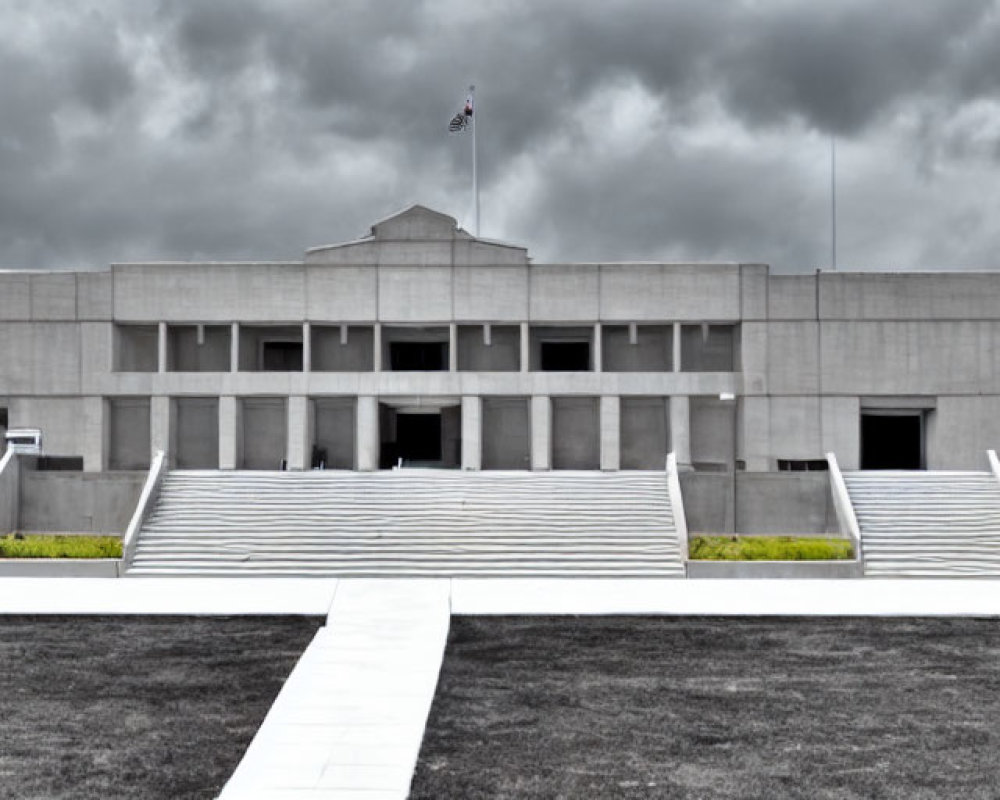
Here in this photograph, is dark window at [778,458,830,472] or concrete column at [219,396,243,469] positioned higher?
concrete column at [219,396,243,469]

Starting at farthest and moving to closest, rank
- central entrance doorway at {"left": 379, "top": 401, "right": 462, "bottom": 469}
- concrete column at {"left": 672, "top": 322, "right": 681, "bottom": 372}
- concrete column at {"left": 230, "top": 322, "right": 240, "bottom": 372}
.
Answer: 1. central entrance doorway at {"left": 379, "top": 401, "right": 462, "bottom": 469}
2. concrete column at {"left": 672, "top": 322, "right": 681, "bottom": 372}
3. concrete column at {"left": 230, "top": 322, "right": 240, "bottom": 372}

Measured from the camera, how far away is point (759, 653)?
1794cm

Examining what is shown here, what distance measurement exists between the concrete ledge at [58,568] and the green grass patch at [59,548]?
89cm

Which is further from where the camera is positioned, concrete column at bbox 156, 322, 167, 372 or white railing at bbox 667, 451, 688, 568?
concrete column at bbox 156, 322, 167, 372

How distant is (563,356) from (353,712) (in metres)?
35.7

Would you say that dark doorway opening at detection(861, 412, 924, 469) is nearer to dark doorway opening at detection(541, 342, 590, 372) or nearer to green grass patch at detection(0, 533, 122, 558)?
dark doorway opening at detection(541, 342, 590, 372)

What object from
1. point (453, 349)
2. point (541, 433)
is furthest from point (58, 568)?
point (541, 433)

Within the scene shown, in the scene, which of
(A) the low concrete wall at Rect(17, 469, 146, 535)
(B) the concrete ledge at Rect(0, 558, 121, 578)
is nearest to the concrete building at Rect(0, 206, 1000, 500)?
(A) the low concrete wall at Rect(17, 469, 146, 535)

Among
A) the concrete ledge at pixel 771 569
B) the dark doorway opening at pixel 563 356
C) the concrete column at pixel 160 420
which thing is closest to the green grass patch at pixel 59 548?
the concrete column at pixel 160 420

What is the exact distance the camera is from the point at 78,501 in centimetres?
3697

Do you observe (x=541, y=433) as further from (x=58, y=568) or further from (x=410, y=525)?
(x=58, y=568)

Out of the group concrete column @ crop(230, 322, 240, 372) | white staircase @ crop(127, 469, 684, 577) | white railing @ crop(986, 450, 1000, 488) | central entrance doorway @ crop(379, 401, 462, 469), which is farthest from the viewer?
central entrance doorway @ crop(379, 401, 462, 469)

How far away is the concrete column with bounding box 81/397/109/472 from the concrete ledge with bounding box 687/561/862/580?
25009 millimetres

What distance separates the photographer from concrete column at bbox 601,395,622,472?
44375 mm
